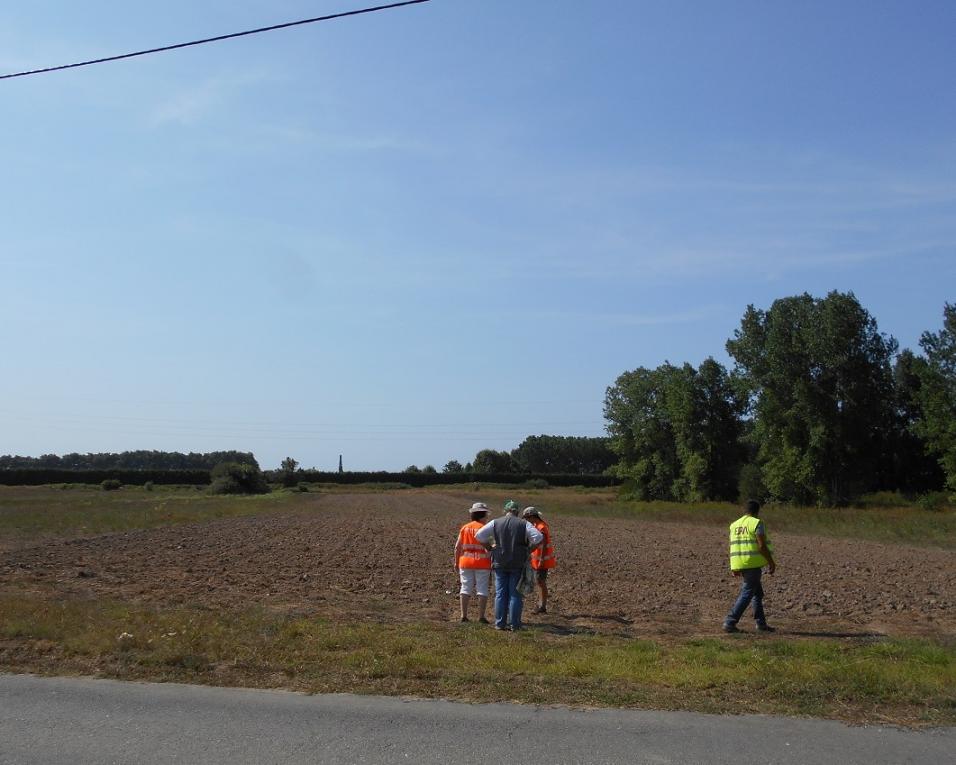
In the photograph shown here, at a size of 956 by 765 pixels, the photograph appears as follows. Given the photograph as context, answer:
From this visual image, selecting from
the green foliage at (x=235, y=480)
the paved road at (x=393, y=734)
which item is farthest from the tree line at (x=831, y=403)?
the paved road at (x=393, y=734)

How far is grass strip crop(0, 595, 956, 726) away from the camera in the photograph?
829 centimetres

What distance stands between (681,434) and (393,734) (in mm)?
80970

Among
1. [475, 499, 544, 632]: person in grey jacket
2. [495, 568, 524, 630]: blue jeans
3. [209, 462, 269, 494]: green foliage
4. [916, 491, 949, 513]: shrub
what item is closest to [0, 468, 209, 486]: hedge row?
[209, 462, 269, 494]: green foliage

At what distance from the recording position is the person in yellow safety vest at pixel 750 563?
12.5 meters

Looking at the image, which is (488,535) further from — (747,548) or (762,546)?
(762,546)

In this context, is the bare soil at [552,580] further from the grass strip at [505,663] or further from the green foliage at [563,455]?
the green foliage at [563,455]

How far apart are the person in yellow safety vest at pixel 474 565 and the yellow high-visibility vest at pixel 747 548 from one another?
11.1ft

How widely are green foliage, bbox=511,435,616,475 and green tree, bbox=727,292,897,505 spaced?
389ft

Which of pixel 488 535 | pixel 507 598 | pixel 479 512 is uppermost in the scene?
pixel 479 512

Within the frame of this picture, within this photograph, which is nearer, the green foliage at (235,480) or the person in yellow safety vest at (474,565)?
the person in yellow safety vest at (474,565)

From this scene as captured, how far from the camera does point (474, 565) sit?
13.1 meters

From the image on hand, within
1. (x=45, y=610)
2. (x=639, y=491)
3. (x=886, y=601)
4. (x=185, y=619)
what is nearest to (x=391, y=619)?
(x=185, y=619)

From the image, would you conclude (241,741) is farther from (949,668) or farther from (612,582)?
(612,582)

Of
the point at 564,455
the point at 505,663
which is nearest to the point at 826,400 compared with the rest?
the point at 505,663
